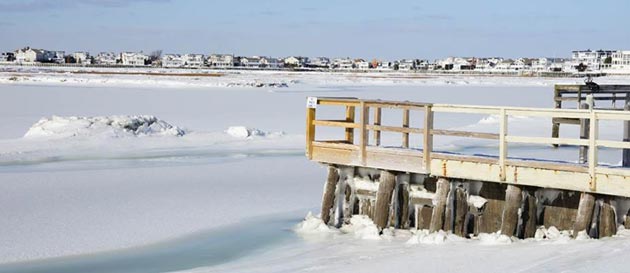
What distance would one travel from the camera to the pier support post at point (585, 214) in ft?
33.0

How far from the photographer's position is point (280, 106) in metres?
42.4

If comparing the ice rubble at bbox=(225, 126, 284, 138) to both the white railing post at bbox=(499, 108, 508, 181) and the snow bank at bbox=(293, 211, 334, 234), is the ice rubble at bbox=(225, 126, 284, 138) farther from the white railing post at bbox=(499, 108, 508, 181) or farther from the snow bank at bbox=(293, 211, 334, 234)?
the white railing post at bbox=(499, 108, 508, 181)

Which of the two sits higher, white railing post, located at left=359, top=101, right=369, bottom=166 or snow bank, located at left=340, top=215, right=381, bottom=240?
white railing post, located at left=359, top=101, right=369, bottom=166

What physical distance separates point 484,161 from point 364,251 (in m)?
1.95

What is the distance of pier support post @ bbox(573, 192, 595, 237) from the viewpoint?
33.0 ft

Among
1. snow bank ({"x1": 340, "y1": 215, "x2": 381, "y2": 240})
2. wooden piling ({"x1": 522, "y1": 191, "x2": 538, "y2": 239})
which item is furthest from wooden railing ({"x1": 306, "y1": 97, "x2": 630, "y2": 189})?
snow bank ({"x1": 340, "y1": 215, "x2": 381, "y2": 240})

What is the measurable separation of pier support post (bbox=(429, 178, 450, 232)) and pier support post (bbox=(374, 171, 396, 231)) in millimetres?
792

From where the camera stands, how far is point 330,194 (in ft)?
41.9

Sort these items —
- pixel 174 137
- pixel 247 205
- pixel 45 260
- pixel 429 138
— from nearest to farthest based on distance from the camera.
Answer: pixel 45 260, pixel 429 138, pixel 247 205, pixel 174 137

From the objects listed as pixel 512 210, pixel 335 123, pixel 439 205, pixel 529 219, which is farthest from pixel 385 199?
pixel 529 219

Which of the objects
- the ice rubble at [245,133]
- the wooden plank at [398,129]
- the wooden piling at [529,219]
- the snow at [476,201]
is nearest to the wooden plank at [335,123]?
the wooden plank at [398,129]

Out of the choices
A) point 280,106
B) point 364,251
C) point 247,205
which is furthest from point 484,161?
point 280,106

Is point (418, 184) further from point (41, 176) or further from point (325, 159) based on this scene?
point (41, 176)

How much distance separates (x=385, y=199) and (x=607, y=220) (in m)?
3.18
